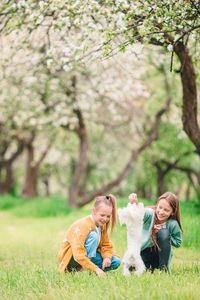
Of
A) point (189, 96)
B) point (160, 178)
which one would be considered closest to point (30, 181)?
point (160, 178)

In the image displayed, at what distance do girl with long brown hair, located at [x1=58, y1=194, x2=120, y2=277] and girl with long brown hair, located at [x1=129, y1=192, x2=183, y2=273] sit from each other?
0.45 meters

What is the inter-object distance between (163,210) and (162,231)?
0.87 ft

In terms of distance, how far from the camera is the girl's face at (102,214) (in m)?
4.39

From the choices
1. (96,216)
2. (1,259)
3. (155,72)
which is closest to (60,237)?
(1,259)

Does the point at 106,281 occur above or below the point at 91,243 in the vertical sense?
below

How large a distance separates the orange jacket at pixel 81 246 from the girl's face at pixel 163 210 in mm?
757

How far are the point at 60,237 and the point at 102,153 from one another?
602 inches

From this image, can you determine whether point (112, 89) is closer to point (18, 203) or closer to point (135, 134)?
point (135, 134)

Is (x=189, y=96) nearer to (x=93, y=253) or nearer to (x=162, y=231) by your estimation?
(x=162, y=231)

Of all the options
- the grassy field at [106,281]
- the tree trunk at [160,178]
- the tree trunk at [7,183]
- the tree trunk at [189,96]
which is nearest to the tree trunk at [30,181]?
the tree trunk at [7,183]

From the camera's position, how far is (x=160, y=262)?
4461 millimetres

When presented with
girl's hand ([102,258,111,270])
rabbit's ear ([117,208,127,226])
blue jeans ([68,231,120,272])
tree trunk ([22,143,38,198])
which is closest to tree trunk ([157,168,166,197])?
tree trunk ([22,143,38,198])

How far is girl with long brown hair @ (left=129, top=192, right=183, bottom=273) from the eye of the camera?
4412 millimetres

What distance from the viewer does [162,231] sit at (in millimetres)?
4406
